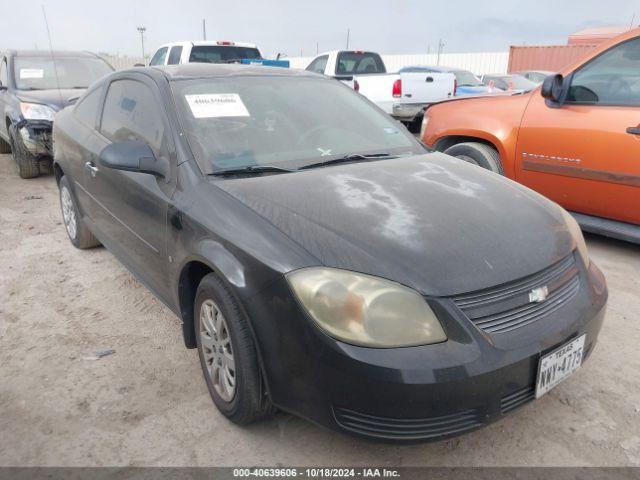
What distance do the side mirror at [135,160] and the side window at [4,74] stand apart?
5872mm

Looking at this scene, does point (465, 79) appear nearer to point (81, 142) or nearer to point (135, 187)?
point (81, 142)

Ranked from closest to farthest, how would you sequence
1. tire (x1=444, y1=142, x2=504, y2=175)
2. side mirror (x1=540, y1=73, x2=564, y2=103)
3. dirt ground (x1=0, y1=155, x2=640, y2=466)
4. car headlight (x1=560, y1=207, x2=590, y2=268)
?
dirt ground (x1=0, y1=155, x2=640, y2=466) → car headlight (x1=560, y1=207, x2=590, y2=268) → side mirror (x1=540, y1=73, x2=564, y2=103) → tire (x1=444, y1=142, x2=504, y2=175)

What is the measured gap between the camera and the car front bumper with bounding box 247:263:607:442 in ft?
5.55

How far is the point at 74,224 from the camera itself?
14.2 feet

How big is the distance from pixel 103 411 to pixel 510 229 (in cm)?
199

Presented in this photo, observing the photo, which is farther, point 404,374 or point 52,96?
point 52,96

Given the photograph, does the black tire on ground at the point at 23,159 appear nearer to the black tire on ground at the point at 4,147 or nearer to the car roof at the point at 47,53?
the car roof at the point at 47,53

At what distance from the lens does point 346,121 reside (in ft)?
10.1

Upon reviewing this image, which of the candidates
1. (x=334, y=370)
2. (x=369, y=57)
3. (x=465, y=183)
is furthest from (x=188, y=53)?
(x=334, y=370)

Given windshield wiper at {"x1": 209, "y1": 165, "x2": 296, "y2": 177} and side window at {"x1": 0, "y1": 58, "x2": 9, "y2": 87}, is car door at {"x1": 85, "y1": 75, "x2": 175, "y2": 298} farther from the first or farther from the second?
side window at {"x1": 0, "y1": 58, "x2": 9, "y2": 87}

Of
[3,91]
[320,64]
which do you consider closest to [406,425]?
[3,91]

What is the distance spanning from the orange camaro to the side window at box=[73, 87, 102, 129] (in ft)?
10.4

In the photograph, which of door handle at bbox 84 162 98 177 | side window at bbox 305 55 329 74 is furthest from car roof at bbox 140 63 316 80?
side window at bbox 305 55 329 74

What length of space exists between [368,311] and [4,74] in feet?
26.1
